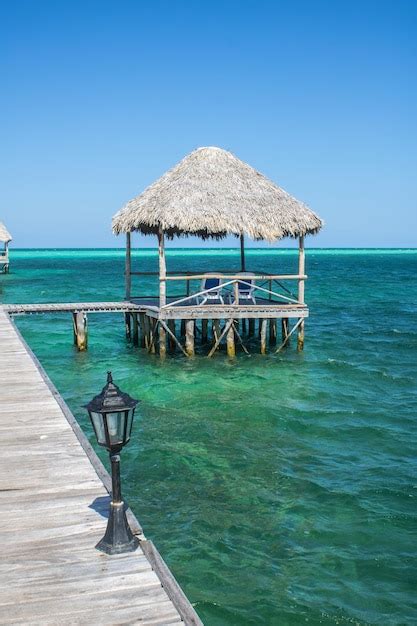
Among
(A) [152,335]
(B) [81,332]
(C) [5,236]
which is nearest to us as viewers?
(A) [152,335]

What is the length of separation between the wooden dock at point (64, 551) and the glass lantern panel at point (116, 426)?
0.73 metres

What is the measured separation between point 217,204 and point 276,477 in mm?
8396

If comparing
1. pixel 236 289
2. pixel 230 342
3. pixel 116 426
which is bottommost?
pixel 230 342

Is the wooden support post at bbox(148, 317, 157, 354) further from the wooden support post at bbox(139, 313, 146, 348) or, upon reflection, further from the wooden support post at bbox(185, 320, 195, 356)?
the wooden support post at bbox(185, 320, 195, 356)

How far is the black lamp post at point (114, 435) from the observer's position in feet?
13.5

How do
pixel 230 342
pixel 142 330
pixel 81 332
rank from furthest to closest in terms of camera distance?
pixel 142 330
pixel 81 332
pixel 230 342

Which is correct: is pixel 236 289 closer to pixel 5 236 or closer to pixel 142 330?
pixel 142 330

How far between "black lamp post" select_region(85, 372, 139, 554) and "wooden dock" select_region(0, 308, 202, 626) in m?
0.08

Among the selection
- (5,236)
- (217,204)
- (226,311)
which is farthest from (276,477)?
(5,236)

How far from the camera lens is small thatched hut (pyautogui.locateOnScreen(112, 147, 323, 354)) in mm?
14641

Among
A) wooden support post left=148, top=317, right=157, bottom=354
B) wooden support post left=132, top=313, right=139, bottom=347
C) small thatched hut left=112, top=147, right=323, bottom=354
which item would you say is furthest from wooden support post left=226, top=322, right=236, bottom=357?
wooden support post left=132, top=313, right=139, bottom=347

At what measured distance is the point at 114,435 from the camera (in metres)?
4.17

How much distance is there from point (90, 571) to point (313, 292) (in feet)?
127

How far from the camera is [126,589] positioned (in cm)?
378
